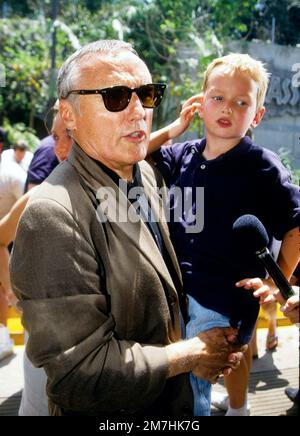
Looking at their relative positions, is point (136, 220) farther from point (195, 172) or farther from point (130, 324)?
point (195, 172)

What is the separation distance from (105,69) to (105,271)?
1.76 feet

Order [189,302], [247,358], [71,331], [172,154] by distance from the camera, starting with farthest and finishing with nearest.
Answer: [247,358] → [172,154] → [189,302] → [71,331]

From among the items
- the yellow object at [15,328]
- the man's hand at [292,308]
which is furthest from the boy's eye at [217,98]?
the yellow object at [15,328]

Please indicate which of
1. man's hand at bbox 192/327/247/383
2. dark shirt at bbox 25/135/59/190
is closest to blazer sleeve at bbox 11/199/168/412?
man's hand at bbox 192/327/247/383

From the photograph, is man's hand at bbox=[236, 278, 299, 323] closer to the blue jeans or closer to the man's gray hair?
the blue jeans

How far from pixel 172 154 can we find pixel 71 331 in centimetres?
84

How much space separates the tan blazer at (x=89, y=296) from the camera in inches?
45.0

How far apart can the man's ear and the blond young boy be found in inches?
17.5

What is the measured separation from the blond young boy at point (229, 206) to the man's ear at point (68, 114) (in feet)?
1.46

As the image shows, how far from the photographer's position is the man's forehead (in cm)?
130

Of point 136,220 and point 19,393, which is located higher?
point 136,220

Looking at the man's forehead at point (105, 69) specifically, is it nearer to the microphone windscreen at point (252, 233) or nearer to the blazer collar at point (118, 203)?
the blazer collar at point (118, 203)

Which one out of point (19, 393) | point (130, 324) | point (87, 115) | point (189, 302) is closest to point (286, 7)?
point (87, 115)

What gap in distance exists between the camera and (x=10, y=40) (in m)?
12.0
